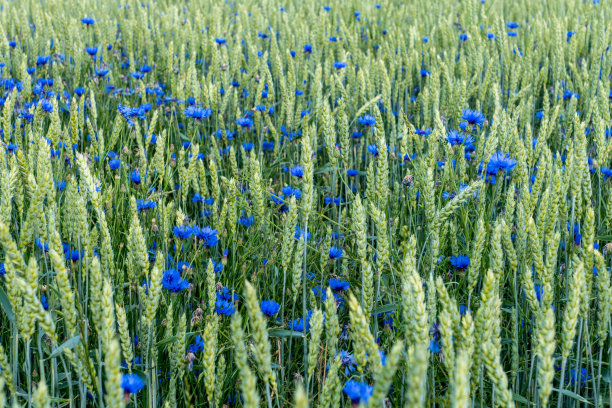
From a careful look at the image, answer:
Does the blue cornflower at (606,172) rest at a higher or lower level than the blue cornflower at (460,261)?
higher

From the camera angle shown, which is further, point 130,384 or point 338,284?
point 338,284

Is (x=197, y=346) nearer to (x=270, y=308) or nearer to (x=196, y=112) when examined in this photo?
(x=270, y=308)

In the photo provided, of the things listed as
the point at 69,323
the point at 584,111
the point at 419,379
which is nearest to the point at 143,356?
the point at 69,323

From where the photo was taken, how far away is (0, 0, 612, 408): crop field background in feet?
2.99

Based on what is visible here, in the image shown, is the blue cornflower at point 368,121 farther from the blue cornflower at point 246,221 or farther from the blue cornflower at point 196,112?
the blue cornflower at point 246,221

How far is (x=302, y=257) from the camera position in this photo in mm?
1325

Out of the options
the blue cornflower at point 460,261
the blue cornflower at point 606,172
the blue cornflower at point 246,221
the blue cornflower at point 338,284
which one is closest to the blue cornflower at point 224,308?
the blue cornflower at point 338,284

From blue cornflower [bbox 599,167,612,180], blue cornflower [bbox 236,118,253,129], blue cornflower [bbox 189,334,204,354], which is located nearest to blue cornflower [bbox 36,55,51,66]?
blue cornflower [bbox 236,118,253,129]

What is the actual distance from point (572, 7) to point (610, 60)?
A: 2.21 metres

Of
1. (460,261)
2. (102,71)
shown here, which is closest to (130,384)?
(460,261)

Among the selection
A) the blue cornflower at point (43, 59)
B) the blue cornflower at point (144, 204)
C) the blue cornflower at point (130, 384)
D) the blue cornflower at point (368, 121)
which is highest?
the blue cornflower at point (43, 59)

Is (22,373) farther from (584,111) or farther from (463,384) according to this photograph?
(584,111)

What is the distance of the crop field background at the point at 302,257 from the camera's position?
0.91m

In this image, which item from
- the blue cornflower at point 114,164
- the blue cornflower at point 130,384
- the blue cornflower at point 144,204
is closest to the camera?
the blue cornflower at point 130,384
